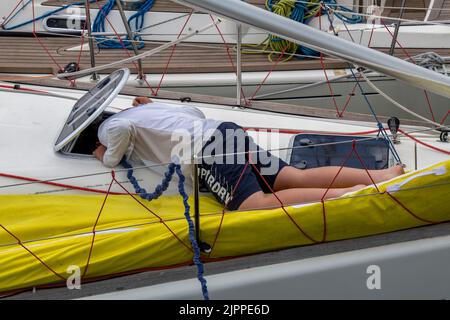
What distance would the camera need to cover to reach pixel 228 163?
9.71ft

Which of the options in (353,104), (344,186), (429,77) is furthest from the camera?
(353,104)

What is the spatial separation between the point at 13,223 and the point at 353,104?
10.8ft

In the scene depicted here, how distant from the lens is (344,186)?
300 cm

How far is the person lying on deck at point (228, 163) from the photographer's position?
9.62 ft

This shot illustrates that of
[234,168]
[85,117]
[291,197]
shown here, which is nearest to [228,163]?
[234,168]

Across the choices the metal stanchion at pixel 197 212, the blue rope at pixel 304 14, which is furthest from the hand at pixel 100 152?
the blue rope at pixel 304 14

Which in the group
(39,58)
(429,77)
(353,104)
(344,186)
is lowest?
(344,186)

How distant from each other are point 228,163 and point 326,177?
0.41 metres

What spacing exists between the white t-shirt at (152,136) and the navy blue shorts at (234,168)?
0.07 meters

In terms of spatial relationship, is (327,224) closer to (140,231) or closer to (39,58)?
(140,231)

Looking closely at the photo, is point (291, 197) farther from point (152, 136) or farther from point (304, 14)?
point (304, 14)

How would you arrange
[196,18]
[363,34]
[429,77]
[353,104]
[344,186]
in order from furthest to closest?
[196,18] < [363,34] < [353,104] < [344,186] < [429,77]

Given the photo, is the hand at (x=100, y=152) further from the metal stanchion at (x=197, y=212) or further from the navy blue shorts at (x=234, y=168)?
the metal stanchion at (x=197, y=212)
